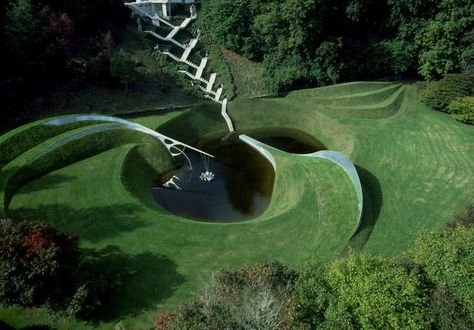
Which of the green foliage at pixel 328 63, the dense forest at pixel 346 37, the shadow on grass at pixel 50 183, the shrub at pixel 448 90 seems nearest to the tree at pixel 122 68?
the shadow on grass at pixel 50 183

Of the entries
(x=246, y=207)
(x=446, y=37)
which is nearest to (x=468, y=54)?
(x=446, y=37)

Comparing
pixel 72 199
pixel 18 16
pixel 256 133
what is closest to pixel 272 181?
pixel 256 133

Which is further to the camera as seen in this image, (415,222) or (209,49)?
(209,49)

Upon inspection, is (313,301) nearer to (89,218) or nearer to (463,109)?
(89,218)

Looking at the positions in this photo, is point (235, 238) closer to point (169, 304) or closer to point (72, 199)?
point (169, 304)

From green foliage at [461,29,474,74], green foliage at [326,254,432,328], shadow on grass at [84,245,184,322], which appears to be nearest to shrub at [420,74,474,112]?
green foliage at [461,29,474,74]
